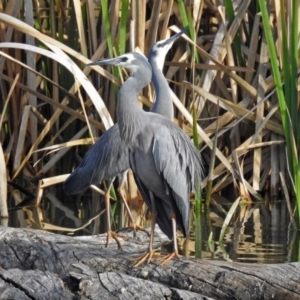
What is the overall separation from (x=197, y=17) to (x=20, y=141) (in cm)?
173

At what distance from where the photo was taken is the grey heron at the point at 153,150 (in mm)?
4637

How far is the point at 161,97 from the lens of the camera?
619cm

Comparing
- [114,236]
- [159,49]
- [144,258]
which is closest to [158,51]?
[159,49]

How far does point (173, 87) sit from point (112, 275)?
3402 millimetres

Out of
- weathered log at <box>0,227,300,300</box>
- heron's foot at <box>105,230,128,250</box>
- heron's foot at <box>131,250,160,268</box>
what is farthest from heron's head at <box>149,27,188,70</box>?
heron's foot at <box>131,250,160,268</box>

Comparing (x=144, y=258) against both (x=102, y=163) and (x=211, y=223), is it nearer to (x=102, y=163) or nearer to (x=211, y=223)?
(x=102, y=163)

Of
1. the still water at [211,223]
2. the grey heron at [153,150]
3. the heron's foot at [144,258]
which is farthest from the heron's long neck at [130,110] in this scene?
the still water at [211,223]

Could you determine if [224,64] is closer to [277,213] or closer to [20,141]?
[277,213]

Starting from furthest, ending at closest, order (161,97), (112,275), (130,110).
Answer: (161,97) → (130,110) → (112,275)

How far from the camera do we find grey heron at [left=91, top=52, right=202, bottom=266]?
4637mm

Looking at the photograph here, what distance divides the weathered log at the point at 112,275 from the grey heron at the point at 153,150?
0.72 ft

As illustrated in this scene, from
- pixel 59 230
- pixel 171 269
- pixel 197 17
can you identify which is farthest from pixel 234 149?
pixel 171 269

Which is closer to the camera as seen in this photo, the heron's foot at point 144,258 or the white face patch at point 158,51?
the heron's foot at point 144,258

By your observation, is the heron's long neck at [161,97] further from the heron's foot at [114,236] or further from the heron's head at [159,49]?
the heron's foot at [114,236]
